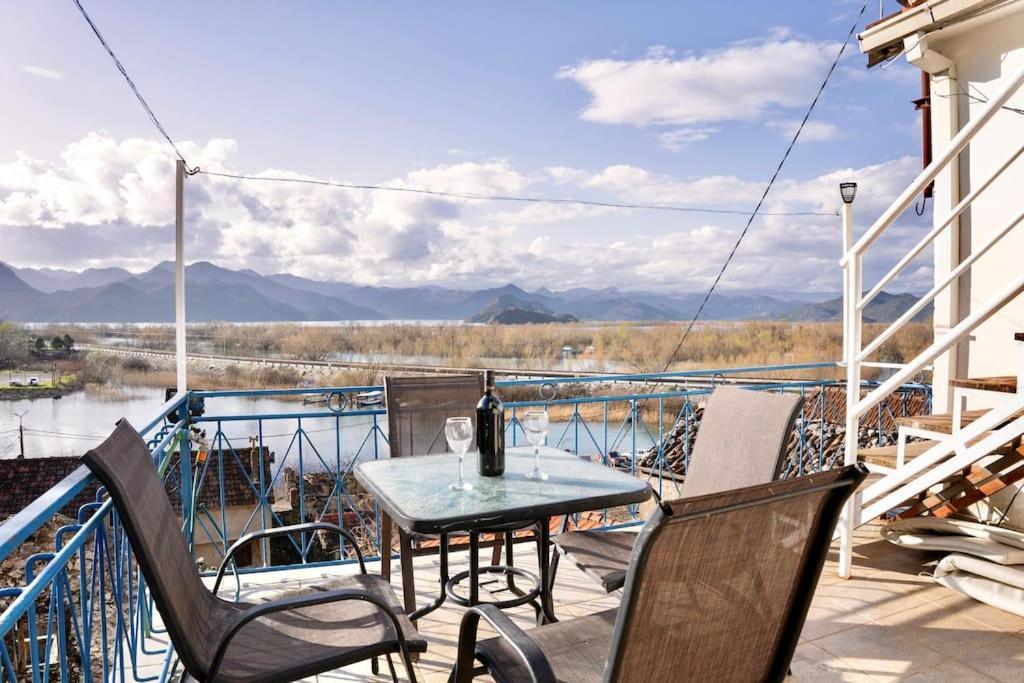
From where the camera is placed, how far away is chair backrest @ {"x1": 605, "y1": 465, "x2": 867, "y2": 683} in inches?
40.9

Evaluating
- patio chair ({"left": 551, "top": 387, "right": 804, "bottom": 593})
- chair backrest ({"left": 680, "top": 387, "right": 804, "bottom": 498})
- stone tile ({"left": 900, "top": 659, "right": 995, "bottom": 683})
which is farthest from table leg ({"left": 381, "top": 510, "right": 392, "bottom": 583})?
stone tile ({"left": 900, "top": 659, "right": 995, "bottom": 683})

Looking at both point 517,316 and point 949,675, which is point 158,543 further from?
point 517,316

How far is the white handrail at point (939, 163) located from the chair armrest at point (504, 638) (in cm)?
255

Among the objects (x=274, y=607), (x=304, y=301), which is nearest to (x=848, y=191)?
(x=274, y=607)

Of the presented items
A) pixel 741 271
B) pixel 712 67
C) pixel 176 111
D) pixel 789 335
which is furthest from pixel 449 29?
pixel 741 271

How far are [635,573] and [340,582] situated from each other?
50.4 inches

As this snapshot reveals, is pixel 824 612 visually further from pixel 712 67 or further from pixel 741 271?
pixel 741 271

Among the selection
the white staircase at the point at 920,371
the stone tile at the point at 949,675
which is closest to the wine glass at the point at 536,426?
the stone tile at the point at 949,675

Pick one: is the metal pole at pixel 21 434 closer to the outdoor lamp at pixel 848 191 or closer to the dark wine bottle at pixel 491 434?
the dark wine bottle at pixel 491 434

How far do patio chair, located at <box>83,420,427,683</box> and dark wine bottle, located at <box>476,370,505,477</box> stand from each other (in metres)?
0.52

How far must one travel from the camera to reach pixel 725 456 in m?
2.39

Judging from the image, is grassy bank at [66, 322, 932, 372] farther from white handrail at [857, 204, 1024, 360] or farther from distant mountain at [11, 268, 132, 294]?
white handrail at [857, 204, 1024, 360]

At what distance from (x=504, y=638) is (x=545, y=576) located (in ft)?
3.48

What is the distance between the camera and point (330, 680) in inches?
89.6
